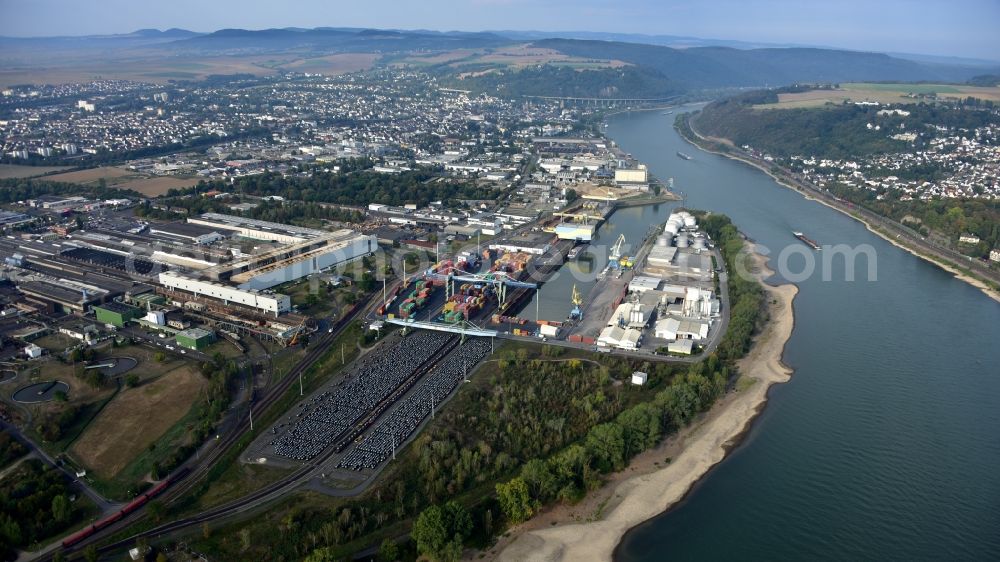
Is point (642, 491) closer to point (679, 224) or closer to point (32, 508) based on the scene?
point (32, 508)

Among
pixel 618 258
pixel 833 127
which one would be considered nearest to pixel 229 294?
pixel 618 258

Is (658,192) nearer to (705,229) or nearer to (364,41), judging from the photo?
(705,229)

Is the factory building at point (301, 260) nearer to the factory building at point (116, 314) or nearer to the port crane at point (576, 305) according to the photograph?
the factory building at point (116, 314)

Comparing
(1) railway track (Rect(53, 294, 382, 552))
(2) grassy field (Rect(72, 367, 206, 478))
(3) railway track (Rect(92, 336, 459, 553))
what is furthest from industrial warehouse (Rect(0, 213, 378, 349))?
(3) railway track (Rect(92, 336, 459, 553))

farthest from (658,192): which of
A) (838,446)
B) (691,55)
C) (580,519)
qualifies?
(691,55)

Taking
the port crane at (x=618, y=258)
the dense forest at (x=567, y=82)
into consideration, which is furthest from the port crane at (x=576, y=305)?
the dense forest at (x=567, y=82)

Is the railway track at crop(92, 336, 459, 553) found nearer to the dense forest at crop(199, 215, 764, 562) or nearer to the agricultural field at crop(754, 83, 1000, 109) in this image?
the dense forest at crop(199, 215, 764, 562)
